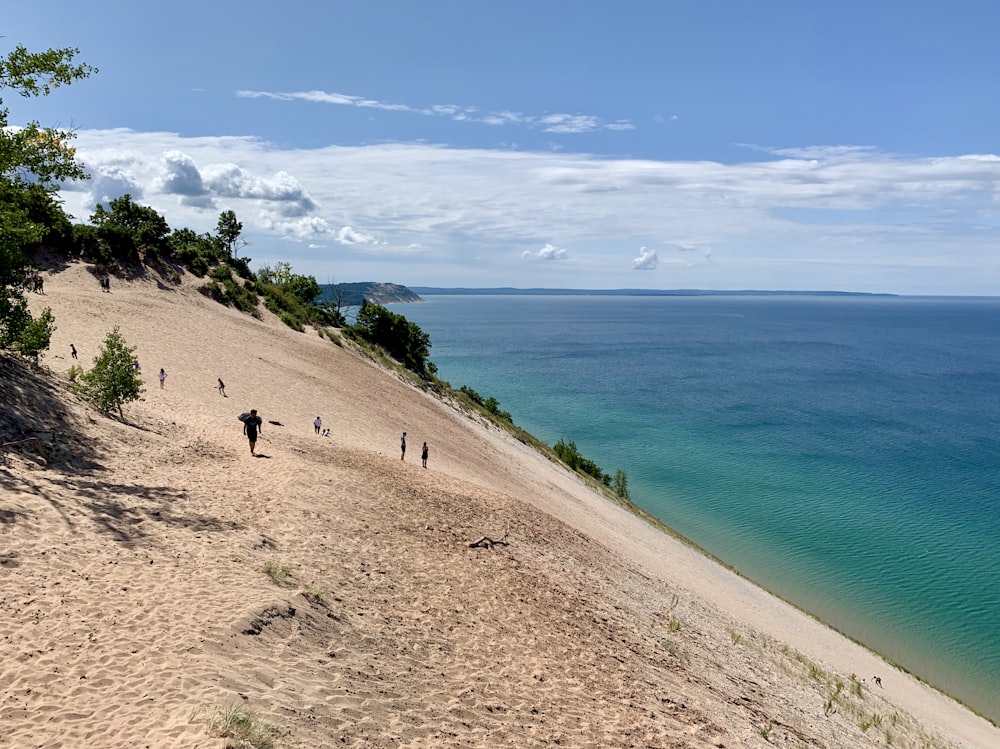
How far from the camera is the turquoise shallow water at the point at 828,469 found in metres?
31.5

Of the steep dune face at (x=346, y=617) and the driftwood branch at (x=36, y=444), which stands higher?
→ the driftwood branch at (x=36, y=444)

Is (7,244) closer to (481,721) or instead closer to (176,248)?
(481,721)

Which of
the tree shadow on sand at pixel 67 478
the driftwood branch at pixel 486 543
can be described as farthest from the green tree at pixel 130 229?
the driftwood branch at pixel 486 543

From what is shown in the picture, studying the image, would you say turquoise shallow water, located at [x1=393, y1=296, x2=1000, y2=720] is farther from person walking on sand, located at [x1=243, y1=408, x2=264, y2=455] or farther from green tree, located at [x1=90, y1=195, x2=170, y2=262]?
green tree, located at [x1=90, y1=195, x2=170, y2=262]

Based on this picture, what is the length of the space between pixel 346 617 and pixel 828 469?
5173cm

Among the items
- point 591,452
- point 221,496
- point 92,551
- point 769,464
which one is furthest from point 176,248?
point 769,464

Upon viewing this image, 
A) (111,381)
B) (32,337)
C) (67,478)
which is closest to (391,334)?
(111,381)

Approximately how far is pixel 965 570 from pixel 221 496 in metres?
38.8

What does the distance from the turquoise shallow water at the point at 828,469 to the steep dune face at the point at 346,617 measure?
7.47 m

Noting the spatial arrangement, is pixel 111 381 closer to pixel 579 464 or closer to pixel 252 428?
pixel 252 428

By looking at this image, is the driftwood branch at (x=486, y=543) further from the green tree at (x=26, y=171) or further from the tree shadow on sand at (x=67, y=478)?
the green tree at (x=26, y=171)

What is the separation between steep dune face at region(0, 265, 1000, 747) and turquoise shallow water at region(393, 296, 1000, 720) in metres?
7.47

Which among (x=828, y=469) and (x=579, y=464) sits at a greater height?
(x=579, y=464)

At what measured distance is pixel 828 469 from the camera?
53844 millimetres
